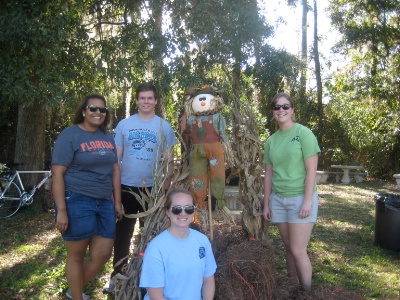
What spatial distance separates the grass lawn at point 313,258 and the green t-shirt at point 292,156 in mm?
1441

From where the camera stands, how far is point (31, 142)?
23.3 ft

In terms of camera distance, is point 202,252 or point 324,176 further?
point 324,176

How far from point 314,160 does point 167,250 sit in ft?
4.01

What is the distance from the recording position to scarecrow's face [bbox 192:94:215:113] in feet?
10.5

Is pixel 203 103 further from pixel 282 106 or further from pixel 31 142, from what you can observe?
pixel 31 142

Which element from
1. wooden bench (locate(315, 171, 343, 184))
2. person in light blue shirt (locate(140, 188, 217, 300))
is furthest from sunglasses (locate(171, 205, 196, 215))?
wooden bench (locate(315, 171, 343, 184))

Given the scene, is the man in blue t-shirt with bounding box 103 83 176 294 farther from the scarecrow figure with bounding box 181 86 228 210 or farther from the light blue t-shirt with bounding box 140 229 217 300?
the light blue t-shirt with bounding box 140 229 217 300

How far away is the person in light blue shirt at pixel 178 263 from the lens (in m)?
2.38

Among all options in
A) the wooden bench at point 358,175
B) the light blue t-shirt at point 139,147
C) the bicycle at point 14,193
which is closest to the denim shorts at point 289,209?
the light blue t-shirt at point 139,147

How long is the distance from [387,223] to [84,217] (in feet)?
12.1

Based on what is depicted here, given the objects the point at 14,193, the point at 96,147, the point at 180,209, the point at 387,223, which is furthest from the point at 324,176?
the point at 180,209

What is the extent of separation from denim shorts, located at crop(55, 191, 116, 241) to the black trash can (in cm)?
349

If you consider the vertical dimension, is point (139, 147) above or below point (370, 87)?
below

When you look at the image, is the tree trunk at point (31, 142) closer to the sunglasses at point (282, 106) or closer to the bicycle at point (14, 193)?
the bicycle at point (14, 193)
